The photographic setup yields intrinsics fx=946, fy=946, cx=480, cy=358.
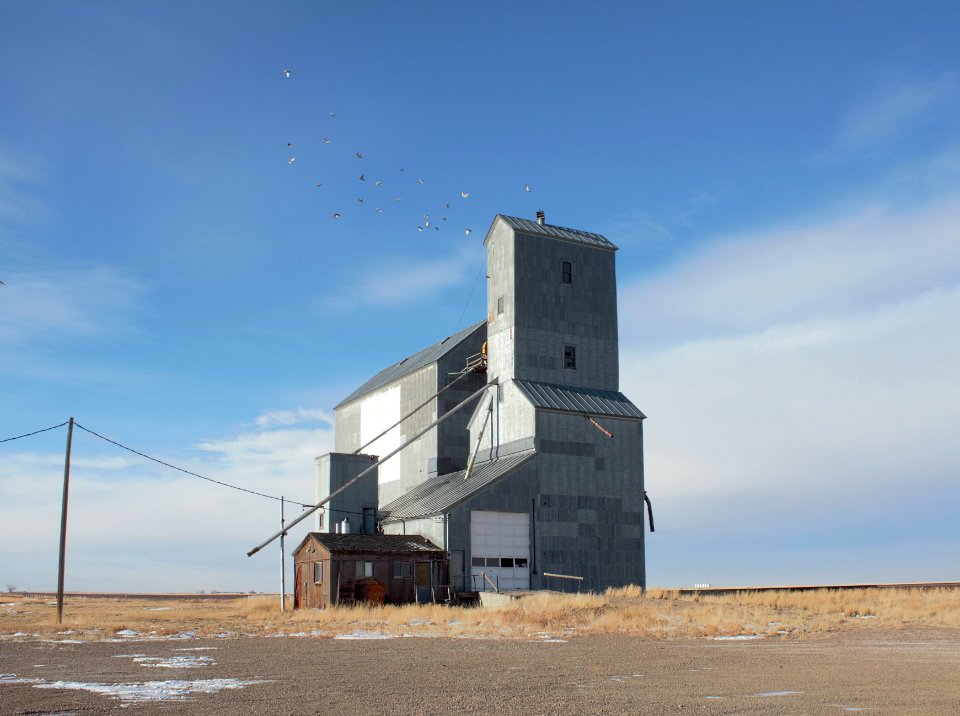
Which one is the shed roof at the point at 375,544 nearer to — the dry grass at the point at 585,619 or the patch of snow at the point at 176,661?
the dry grass at the point at 585,619

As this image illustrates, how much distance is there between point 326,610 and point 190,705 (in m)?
25.9

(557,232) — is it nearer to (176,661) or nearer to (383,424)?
(383,424)

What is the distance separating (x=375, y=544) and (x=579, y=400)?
12.3m

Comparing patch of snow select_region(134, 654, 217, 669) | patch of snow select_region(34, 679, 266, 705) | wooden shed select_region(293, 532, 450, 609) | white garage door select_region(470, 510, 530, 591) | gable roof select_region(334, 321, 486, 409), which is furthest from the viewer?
gable roof select_region(334, 321, 486, 409)

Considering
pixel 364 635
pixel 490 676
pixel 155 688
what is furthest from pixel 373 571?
pixel 155 688

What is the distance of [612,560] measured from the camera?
146 feet

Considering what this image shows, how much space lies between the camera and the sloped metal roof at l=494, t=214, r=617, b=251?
48.2m

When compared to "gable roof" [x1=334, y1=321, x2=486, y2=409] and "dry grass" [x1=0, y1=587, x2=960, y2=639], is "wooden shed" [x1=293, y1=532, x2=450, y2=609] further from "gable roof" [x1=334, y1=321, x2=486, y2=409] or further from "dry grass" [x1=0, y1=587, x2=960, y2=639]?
"gable roof" [x1=334, y1=321, x2=486, y2=409]

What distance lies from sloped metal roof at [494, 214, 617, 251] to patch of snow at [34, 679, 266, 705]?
35.1 m

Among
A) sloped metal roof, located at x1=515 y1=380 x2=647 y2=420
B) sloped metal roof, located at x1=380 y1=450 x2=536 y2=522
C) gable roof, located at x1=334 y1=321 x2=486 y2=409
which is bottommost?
sloped metal roof, located at x1=380 y1=450 x2=536 y2=522

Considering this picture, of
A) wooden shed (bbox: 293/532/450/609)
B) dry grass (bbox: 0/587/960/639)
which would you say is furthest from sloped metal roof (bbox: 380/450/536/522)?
dry grass (bbox: 0/587/960/639)

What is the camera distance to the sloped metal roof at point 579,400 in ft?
148

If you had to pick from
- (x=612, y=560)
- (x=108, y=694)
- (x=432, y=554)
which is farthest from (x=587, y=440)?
(x=108, y=694)

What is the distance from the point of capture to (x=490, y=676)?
52.7ft
